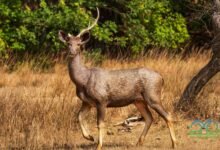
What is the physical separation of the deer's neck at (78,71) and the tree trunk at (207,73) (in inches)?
136

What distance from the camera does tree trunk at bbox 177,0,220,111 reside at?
14.4m

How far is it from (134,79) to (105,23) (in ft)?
39.9

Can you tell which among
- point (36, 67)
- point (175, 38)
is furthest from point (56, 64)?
point (175, 38)

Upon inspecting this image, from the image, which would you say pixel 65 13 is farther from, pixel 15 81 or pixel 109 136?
pixel 109 136

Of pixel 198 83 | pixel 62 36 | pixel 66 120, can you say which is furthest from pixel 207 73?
pixel 62 36

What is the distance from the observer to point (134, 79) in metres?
11.9

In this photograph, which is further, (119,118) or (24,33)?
(24,33)

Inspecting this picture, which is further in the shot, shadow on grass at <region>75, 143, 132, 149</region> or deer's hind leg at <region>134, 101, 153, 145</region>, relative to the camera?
deer's hind leg at <region>134, 101, 153, 145</region>

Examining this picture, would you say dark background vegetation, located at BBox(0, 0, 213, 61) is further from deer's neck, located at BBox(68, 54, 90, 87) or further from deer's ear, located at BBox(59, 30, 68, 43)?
deer's neck, located at BBox(68, 54, 90, 87)

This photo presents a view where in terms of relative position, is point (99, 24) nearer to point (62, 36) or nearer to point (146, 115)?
point (146, 115)

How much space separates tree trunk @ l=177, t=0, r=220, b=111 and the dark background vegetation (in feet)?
22.8

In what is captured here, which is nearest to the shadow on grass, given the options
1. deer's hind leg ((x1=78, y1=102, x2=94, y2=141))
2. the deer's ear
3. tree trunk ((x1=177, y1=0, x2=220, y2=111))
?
deer's hind leg ((x1=78, y1=102, x2=94, y2=141))

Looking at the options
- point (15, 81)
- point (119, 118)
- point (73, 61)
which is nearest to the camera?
point (73, 61)

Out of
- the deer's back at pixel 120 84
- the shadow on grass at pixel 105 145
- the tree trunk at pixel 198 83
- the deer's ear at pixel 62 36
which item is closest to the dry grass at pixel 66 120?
the shadow on grass at pixel 105 145
